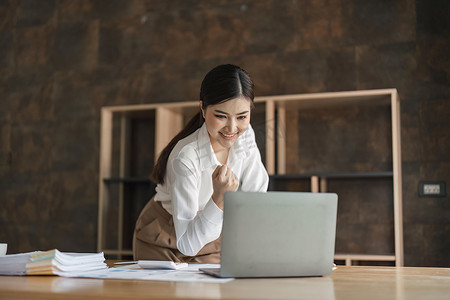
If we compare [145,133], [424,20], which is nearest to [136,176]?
[145,133]

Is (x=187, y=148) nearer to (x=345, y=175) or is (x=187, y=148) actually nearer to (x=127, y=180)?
(x=345, y=175)

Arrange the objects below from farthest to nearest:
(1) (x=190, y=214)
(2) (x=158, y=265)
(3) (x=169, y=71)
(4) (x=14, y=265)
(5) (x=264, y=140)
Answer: (3) (x=169, y=71) → (5) (x=264, y=140) → (1) (x=190, y=214) → (2) (x=158, y=265) → (4) (x=14, y=265)

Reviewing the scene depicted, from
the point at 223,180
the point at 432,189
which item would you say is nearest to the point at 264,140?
the point at 432,189

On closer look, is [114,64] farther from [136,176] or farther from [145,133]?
[136,176]

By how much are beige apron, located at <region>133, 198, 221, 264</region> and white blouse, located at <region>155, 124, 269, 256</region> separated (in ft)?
0.19

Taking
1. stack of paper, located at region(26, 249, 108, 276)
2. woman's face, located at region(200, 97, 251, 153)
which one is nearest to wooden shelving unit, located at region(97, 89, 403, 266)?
woman's face, located at region(200, 97, 251, 153)

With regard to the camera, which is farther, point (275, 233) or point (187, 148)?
point (187, 148)

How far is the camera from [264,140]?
10.9ft

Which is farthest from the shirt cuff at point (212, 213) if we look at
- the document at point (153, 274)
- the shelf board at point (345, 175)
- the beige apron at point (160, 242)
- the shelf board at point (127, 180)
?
the shelf board at point (127, 180)

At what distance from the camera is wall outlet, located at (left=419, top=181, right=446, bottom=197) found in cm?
318

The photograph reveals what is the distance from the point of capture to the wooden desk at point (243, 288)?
1018mm

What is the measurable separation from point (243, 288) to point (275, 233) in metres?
0.20

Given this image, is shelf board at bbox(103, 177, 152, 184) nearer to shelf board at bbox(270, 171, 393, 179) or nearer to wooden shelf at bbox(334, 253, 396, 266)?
shelf board at bbox(270, 171, 393, 179)

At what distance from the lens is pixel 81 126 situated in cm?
407
